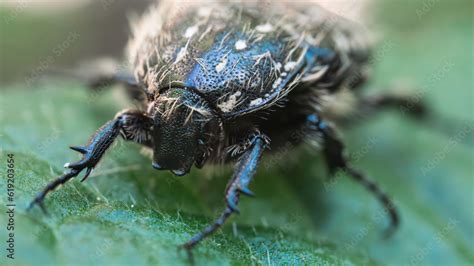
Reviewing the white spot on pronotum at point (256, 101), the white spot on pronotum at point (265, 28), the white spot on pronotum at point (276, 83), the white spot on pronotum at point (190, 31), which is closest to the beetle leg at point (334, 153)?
the white spot on pronotum at point (276, 83)

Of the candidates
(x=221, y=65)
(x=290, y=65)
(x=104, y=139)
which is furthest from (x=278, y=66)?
(x=104, y=139)

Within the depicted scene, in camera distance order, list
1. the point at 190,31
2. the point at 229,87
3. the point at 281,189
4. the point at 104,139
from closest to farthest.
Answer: the point at 104,139
the point at 229,87
the point at 190,31
the point at 281,189

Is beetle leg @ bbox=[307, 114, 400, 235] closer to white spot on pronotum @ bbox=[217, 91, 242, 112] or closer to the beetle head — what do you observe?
white spot on pronotum @ bbox=[217, 91, 242, 112]

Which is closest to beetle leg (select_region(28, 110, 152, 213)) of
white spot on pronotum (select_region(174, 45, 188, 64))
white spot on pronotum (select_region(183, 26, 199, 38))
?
white spot on pronotum (select_region(174, 45, 188, 64))

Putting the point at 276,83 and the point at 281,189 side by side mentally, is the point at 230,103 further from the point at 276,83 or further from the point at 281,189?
the point at 281,189

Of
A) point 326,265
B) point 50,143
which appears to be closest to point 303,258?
point 326,265

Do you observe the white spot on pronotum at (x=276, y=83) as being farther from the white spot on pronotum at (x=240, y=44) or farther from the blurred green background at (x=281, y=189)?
the blurred green background at (x=281, y=189)
